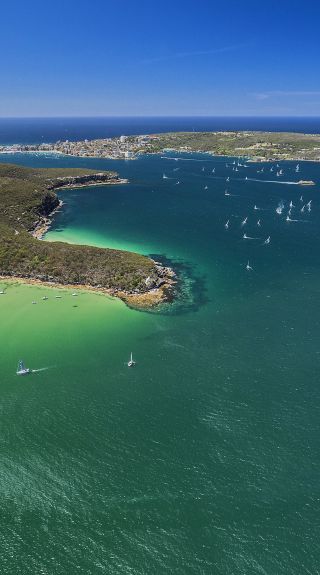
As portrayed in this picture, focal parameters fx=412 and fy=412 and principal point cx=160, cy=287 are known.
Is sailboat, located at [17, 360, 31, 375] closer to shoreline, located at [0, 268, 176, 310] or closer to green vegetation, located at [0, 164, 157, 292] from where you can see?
shoreline, located at [0, 268, 176, 310]

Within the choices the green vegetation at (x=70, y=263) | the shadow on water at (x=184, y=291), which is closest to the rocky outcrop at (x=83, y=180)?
the green vegetation at (x=70, y=263)

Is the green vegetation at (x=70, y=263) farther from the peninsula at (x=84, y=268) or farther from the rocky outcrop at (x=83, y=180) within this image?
the rocky outcrop at (x=83, y=180)

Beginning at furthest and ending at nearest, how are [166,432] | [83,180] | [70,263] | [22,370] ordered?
1. [83,180]
2. [70,263]
3. [22,370]
4. [166,432]

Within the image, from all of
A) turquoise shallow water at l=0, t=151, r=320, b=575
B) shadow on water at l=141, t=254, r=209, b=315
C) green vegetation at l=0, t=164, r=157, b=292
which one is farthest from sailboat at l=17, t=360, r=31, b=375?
green vegetation at l=0, t=164, r=157, b=292

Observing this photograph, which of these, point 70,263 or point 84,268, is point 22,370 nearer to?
point 84,268

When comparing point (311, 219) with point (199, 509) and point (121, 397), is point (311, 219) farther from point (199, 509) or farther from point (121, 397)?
point (199, 509)

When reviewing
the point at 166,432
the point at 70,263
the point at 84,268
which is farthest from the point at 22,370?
the point at 70,263

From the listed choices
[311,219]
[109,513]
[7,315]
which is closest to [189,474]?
[109,513]


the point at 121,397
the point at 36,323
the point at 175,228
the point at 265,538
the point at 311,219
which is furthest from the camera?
the point at 311,219
